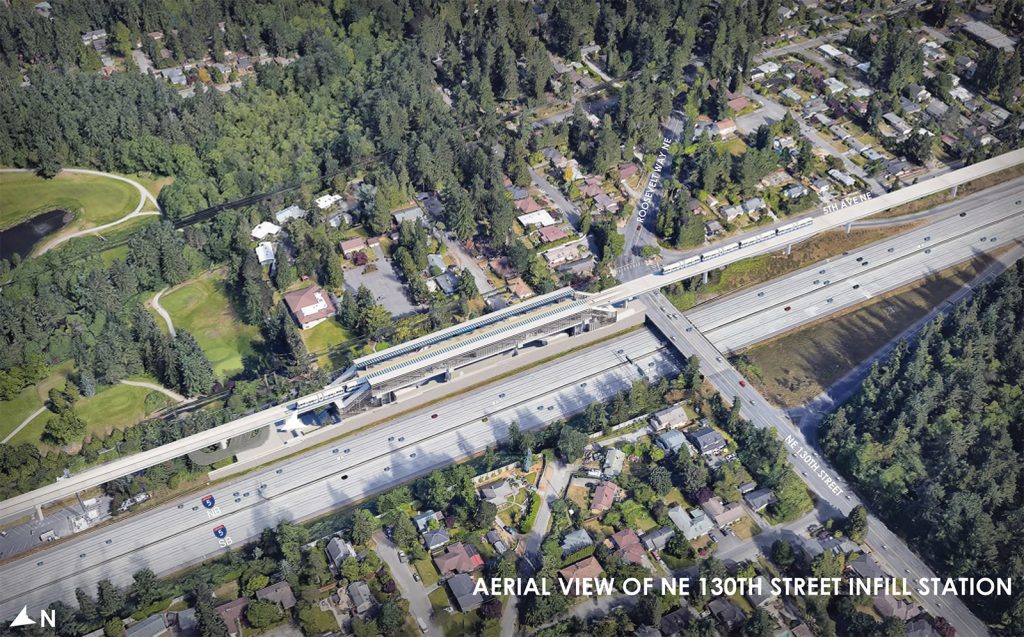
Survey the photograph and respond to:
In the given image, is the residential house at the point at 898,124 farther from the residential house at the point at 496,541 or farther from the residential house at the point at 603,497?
the residential house at the point at 496,541

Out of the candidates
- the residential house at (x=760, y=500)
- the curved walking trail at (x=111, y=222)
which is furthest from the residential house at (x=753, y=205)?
the curved walking trail at (x=111, y=222)

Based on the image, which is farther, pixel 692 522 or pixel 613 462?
pixel 613 462

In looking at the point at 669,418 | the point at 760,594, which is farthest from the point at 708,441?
the point at 760,594

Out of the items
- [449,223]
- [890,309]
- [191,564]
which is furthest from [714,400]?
[191,564]

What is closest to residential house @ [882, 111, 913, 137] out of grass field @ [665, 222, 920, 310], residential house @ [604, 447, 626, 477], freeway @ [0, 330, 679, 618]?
grass field @ [665, 222, 920, 310]

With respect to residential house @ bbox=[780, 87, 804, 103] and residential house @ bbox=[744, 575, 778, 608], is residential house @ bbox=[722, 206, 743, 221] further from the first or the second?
residential house @ bbox=[744, 575, 778, 608]

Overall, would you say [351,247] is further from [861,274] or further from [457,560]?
[861,274]
